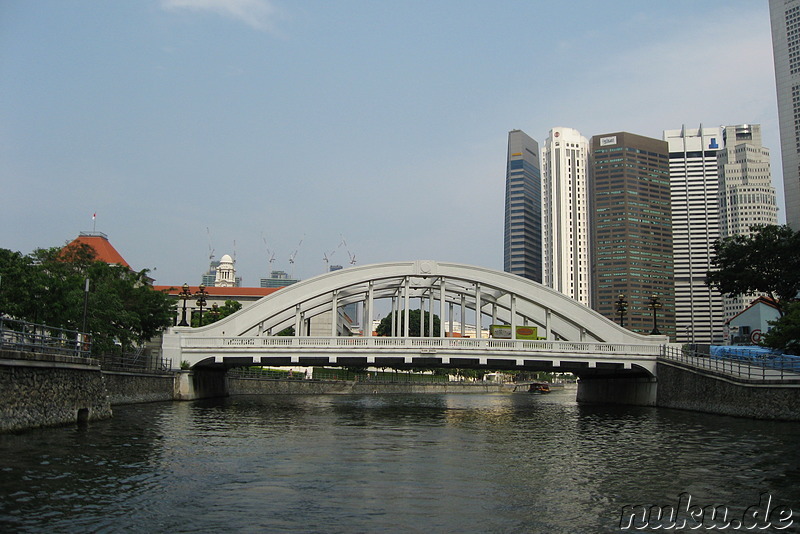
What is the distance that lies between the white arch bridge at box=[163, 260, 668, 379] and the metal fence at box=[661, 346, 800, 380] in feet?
7.03

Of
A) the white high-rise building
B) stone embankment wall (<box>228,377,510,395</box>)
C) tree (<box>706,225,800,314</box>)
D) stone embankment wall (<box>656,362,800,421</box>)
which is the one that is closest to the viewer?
stone embankment wall (<box>656,362,800,421</box>)

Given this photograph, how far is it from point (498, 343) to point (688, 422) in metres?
17.9

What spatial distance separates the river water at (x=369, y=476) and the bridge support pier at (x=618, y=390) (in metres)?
20.5

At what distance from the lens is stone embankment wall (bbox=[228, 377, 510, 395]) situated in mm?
75062

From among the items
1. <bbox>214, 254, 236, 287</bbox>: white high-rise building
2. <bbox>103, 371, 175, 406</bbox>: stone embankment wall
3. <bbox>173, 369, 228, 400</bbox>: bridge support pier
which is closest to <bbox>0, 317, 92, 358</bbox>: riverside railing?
<bbox>103, 371, 175, 406</bbox>: stone embankment wall

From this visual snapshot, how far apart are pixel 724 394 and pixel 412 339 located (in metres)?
21.3

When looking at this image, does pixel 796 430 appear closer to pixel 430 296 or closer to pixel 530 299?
pixel 530 299

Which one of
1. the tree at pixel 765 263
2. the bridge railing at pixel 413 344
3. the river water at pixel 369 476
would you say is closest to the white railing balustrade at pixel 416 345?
the bridge railing at pixel 413 344

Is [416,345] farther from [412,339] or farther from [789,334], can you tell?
[789,334]

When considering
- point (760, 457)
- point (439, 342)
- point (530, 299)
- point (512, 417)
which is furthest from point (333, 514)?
point (530, 299)

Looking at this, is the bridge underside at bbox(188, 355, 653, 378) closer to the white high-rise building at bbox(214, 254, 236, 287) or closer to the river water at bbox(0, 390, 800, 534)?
the river water at bbox(0, 390, 800, 534)

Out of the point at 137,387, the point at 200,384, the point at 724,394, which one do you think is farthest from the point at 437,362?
the point at 137,387

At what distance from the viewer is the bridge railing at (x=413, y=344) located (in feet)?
173

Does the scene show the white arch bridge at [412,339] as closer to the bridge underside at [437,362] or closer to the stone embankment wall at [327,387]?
the bridge underside at [437,362]
